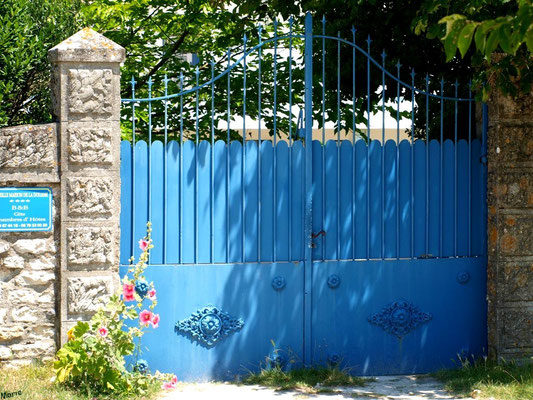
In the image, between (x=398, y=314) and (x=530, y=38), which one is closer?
(x=530, y=38)

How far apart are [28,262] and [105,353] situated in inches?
36.3

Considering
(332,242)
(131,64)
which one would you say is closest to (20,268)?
(332,242)

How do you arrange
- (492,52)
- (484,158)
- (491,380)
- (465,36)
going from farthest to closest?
(484,158) → (491,380) → (492,52) → (465,36)

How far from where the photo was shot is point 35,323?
6.48m

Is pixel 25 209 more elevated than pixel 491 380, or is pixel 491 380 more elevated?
pixel 25 209

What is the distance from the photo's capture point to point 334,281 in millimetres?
7078

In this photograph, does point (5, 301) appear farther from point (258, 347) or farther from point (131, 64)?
point (131, 64)

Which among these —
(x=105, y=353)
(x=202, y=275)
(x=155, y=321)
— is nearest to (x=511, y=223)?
(x=202, y=275)

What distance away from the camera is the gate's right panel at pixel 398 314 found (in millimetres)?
7098

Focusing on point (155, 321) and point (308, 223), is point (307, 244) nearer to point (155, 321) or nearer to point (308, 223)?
point (308, 223)

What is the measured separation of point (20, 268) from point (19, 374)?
29.7 inches

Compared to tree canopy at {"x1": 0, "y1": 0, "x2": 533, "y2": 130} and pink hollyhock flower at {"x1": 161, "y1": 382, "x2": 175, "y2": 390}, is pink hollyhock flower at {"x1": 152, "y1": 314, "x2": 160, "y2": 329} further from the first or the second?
tree canopy at {"x1": 0, "y1": 0, "x2": 533, "y2": 130}

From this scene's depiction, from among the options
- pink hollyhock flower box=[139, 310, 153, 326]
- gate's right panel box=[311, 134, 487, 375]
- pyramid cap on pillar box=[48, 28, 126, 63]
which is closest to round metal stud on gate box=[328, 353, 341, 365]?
gate's right panel box=[311, 134, 487, 375]

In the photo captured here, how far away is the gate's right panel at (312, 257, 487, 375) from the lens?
7.10 m
